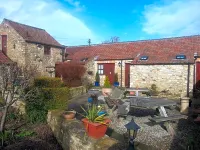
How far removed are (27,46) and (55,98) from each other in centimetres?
1059

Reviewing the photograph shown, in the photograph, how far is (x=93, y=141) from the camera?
12.6 ft

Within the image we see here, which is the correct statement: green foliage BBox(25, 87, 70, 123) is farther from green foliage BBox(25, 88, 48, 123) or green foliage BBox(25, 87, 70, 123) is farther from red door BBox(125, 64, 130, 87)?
red door BBox(125, 64, 130, 87)

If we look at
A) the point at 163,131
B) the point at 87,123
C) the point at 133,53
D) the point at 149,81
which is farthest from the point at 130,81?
the point at 87,123

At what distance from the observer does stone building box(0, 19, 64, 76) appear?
16.1 meters

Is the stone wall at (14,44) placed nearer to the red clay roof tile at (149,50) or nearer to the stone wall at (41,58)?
the stone wall at (41,58)

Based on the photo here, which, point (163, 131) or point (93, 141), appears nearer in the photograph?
point (93, 141)

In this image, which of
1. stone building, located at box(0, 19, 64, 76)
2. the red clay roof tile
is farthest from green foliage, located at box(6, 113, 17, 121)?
the red clay roof tile

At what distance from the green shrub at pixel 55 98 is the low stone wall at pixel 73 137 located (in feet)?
2.68

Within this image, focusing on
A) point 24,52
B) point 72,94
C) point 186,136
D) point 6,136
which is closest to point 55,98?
point 6,136

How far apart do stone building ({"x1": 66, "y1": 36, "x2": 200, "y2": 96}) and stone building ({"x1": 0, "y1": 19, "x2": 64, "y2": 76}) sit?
3491 mm

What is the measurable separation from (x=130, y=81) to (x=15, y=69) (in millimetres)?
11242

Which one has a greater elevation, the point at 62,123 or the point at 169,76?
the point at 169,76

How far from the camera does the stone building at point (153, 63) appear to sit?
46.5 feet

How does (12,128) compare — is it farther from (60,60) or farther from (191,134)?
(60,60)
